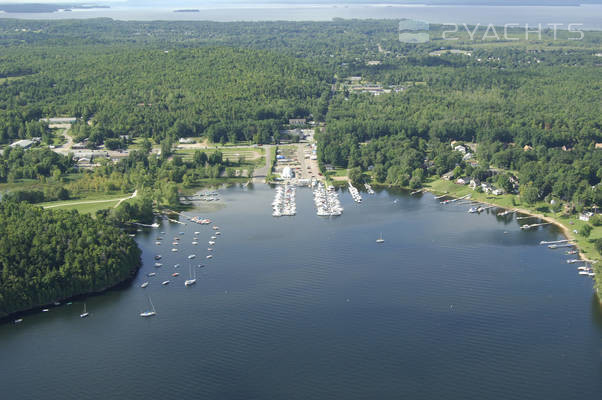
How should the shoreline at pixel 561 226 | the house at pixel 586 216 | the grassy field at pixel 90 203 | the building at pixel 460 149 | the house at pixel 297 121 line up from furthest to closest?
the house at pixel 297 121 → the building at pixel 460 149 → the grassy field at pixel 90 203 → the house at pixel 586 216 → the shoreline at pixel 561 226

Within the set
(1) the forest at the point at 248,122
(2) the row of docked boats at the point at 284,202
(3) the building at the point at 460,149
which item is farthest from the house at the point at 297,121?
(2) the row of docked boats at the point at 284,202

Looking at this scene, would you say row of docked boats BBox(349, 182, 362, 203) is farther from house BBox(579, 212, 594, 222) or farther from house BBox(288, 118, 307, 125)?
house BBox(288, 118, 307, 125)

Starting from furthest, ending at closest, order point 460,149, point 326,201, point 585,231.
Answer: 1. point 460,149
2. point 326,201
3. point 585,231

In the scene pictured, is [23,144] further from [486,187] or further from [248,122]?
[486,187]

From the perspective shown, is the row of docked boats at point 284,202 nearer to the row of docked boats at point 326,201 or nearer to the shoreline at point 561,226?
the row of docked boats at point 326,201

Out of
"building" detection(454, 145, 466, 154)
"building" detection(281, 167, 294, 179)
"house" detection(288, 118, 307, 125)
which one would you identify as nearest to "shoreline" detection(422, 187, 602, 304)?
"building" detection(454, 145, 466, 154)

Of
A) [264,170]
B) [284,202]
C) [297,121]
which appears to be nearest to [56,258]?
[284,202]
